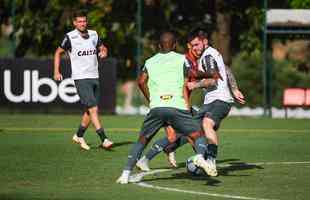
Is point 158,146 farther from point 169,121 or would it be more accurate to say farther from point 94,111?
point 94,111

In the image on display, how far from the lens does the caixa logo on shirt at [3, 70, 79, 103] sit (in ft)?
91.5

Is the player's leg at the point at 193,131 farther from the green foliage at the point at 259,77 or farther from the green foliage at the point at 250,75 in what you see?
the green foliage at the point at 250,75

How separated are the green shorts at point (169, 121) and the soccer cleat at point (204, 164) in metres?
0.35

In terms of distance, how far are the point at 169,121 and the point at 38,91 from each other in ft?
50.3

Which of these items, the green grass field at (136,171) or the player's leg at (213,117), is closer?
the green grass field at (136,171)

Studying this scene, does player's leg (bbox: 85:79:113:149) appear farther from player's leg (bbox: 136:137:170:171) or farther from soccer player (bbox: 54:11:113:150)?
player's leg (bbox: 136:137:170:171)

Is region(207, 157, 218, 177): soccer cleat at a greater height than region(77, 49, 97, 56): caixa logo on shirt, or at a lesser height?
lesser

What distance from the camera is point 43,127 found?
23.5 metres

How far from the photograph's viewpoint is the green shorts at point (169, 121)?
42.2ft

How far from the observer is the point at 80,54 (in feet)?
58.7

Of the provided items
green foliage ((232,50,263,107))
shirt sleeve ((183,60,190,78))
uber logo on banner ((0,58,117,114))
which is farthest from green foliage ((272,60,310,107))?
shirt sleeve ((183,60,190,78))

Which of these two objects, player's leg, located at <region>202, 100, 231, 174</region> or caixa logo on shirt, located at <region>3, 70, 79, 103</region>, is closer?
player's leg, located at <region>202, 100, 231, 174</region>

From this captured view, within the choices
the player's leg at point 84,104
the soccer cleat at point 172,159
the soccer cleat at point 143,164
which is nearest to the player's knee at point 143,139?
the soccer cleat at point 143,164

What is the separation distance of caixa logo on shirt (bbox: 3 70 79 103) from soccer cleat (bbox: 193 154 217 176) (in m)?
15.2
